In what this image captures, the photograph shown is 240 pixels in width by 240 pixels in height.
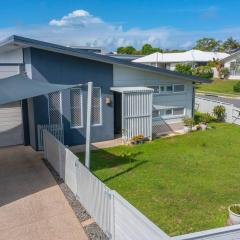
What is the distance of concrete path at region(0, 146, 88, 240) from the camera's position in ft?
22.2

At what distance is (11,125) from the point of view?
1427cm

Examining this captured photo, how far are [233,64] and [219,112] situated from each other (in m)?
29.5

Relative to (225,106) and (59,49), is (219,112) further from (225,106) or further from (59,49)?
(59,49)

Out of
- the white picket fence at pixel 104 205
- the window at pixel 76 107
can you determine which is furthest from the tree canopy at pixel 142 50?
the white picket fence at pixel 104 205

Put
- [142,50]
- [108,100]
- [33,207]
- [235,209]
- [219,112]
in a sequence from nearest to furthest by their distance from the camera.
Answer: [235,209] → [33,207] → [108,100] → [219,112] → [142,50]

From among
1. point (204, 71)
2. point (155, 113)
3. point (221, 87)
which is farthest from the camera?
point (204, 71)

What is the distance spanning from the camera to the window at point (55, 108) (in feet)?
43.5

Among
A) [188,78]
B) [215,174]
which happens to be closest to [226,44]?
[188,78]

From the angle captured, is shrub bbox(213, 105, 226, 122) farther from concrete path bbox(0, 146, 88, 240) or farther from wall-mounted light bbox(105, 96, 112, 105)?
concrete path bbox(0, 146, 88, 240)

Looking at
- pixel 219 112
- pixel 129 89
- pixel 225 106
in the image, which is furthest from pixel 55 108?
pixel 225 106

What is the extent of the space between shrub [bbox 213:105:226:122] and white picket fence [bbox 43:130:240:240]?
1295 cm

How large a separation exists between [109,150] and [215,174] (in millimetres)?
4814

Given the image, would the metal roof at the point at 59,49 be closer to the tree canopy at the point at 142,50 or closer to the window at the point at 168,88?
the window at the point at 168,88

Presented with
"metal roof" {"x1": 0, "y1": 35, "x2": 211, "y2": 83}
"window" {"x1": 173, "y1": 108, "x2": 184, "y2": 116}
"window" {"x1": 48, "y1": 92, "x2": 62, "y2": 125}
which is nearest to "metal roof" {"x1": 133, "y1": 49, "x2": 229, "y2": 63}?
"window" {"x1": 173, "y1": 108, "x2": 184, "y2": 116}
